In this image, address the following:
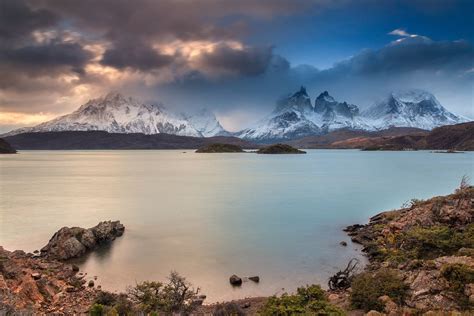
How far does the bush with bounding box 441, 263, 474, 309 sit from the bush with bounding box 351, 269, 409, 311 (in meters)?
1.49

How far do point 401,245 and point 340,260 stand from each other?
376 centimetres

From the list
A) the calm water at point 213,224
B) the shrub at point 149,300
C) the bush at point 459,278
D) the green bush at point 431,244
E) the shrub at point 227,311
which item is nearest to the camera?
the bush at point 459,278

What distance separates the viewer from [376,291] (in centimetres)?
1402

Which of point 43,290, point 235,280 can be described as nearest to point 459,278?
point 235,280

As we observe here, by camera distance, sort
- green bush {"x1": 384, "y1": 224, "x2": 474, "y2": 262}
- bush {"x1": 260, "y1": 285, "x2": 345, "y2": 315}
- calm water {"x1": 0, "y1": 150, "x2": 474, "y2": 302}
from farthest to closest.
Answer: calm water {"x1": 0, "y1": 150, "x2": 474, "y2": 302} < green bush {"x1": 384, "y1": 224, "x2": 474, "y2": 262} < bush {"x1": 260, "y1": 285, "x2": 345, "y2": 315}

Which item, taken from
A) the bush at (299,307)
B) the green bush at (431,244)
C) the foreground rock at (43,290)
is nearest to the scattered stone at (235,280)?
the foreground rock at (43,290)

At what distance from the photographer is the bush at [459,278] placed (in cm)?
1262

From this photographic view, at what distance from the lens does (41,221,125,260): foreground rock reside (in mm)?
25547

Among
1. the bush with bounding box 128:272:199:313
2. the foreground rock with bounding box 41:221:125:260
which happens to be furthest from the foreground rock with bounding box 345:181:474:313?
the foreground rock with bounding box 41:221:125:260

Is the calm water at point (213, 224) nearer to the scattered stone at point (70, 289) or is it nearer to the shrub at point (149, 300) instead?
the scattered stone at point (70, 289)

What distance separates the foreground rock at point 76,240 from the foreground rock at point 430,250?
18.8 meters

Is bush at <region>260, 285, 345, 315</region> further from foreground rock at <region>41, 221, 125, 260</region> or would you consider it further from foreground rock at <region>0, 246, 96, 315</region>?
foreground rock at <region>41, 221, 125, 260</region>

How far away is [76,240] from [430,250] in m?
22.2

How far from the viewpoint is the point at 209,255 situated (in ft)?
84.8
